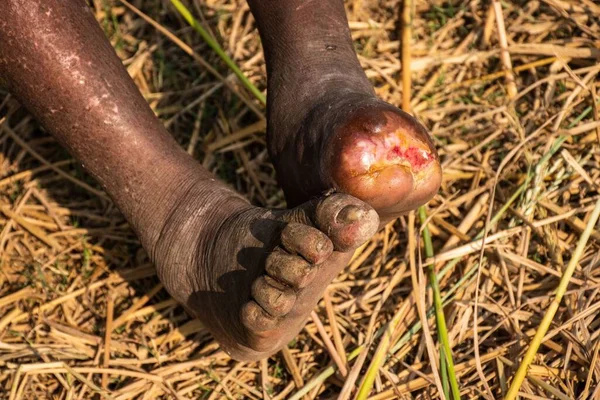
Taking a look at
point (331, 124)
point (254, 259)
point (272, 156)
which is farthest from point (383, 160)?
point (272, 156)

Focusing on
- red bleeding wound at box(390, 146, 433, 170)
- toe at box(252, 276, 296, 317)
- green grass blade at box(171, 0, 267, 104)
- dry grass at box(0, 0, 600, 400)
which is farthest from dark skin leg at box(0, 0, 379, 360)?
green grass blade at box(171, 0, 267, 104)

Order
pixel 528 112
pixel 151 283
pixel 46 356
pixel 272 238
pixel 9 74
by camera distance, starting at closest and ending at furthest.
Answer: pixel 272 238, pixel 9 74, pixel 46 356, pixel 151 283, pixel 528 112

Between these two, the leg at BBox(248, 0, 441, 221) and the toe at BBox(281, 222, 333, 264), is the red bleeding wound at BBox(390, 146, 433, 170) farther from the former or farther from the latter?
the toe at BBox(281, 222, 333, 264)

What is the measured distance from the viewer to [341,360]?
5.37ft

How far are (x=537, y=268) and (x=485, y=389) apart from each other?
294mm

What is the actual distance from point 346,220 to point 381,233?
0.73m

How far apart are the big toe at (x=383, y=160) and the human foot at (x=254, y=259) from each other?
90 millimetres

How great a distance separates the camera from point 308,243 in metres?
1.12

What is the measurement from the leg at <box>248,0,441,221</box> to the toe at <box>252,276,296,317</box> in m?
0.18

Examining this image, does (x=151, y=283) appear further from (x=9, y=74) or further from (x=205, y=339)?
(x=9, y=74)

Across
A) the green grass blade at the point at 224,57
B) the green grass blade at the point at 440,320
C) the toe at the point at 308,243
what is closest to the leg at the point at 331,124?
the toe at the point at 308,243

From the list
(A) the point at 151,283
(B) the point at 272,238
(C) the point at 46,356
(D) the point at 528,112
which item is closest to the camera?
(B) the point at 272,238

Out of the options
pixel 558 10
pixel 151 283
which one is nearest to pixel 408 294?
pixel 151 283

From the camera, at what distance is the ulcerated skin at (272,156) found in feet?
3.92
